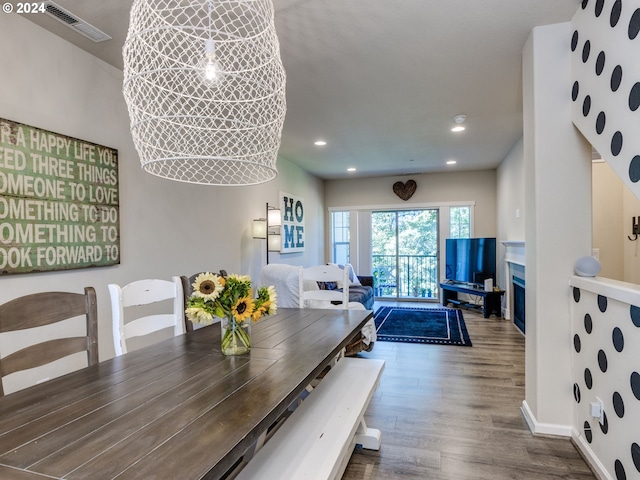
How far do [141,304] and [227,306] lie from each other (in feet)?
2.27

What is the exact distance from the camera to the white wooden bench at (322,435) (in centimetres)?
121

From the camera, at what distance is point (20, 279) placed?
6.85 feet

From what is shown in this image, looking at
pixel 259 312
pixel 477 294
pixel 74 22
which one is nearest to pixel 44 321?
pixel 259 312

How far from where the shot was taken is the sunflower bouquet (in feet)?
4.86

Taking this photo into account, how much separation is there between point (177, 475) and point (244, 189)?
4076 millimetres

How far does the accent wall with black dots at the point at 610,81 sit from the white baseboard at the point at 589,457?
135cm

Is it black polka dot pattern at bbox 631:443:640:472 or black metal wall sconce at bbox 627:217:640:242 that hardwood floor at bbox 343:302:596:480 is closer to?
black polka dot pattern at bbox 631:443:640:472

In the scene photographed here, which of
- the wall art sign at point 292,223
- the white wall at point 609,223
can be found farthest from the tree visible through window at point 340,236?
the white wall at point 609,223

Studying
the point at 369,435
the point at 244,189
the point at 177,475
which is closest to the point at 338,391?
the point at 369,435

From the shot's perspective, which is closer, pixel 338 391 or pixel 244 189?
pixel 338 391

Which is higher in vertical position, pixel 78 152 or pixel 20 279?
pixel 78 152

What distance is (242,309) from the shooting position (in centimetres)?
152

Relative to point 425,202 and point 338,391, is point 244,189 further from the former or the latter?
point 425,202

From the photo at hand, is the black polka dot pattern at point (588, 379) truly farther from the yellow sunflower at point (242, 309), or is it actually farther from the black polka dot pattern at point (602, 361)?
the yellow sunflower at point (242, 309)
